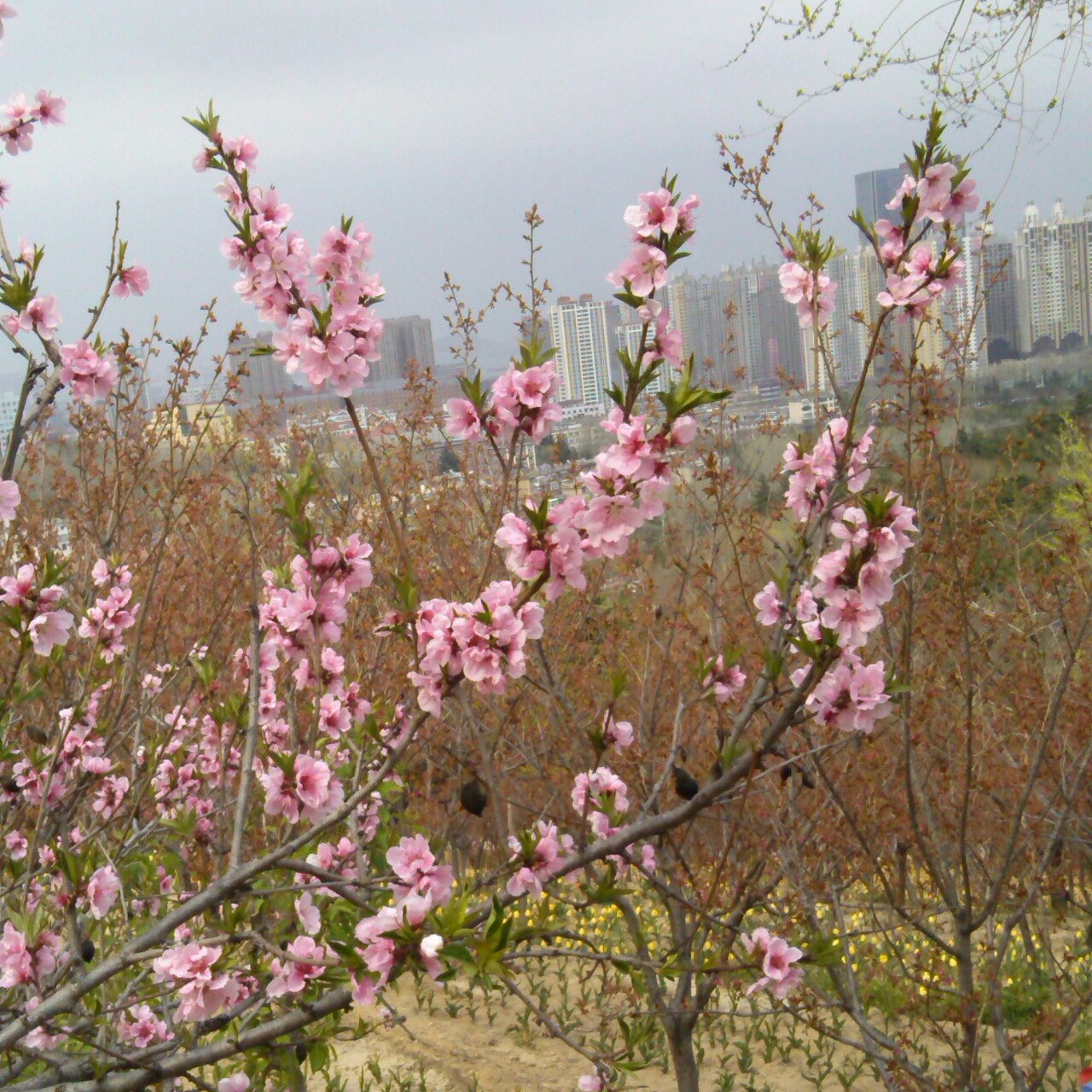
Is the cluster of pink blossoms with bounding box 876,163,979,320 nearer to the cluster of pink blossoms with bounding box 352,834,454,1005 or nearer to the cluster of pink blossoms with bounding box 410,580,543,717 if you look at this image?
the cluster of pink blossoms with bounding box 410,580,543,717

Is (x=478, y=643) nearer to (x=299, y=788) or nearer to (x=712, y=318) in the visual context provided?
(x=299, y=788)

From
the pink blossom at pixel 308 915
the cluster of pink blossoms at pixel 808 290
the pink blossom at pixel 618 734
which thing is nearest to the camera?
the pink blossom at pixel 308 915

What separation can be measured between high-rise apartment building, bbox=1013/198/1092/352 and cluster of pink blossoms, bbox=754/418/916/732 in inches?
172

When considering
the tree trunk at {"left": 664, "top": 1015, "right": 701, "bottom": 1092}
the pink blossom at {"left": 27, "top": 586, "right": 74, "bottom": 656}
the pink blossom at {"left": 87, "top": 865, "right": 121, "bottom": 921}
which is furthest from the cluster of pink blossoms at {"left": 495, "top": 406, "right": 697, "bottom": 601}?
the tree trunk at {"left": 664, "top": 1015, "right": 701, "bottom": 1092}

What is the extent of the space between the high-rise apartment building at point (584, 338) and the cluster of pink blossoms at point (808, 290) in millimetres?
453

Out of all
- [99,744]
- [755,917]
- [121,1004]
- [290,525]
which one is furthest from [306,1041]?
[755,917]

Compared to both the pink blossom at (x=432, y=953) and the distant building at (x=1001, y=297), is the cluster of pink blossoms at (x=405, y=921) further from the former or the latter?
the distant building at (x=1001, y=297)

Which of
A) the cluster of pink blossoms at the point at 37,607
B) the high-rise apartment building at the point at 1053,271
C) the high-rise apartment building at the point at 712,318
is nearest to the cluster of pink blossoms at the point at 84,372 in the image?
the cluster of pink blossoms at the point at 37,607

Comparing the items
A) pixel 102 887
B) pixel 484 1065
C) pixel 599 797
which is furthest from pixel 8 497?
pixel 484 1065

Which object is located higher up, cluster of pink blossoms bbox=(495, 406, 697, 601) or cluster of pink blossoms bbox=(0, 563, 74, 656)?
cluster of pink blossoms bbox=(495, 406, 697, 601)

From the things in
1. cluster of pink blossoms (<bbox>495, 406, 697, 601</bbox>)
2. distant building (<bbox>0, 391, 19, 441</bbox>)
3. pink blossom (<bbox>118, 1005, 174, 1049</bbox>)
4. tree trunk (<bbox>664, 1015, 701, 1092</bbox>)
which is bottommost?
tree trunk (<bbox>664, 1015, 701, 1092</bbox>)

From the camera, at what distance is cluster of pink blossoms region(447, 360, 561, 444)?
1960 mm

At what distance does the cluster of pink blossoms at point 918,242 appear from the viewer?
227cm

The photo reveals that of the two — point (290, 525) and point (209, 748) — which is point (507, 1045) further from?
point (290, 525)
